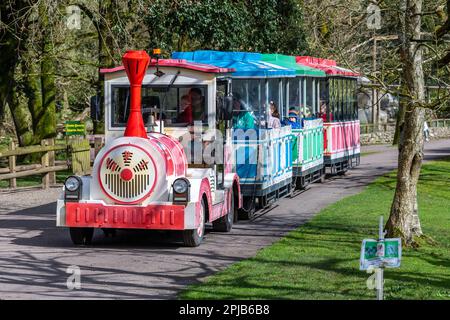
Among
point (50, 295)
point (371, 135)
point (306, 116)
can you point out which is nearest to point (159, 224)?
point (50, 295)

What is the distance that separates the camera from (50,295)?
11.0m

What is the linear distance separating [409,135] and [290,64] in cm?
866

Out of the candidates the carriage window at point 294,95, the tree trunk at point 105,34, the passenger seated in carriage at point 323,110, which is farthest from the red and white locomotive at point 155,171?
the passenger seated in carriage at point 323,110

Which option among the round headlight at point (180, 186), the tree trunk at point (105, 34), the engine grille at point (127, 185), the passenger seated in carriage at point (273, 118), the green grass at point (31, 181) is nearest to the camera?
the round headlight at point (180, 186)

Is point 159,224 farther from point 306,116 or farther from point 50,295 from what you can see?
point 306,116

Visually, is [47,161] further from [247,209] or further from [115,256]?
[115,256]

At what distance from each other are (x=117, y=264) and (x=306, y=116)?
41.9 feet

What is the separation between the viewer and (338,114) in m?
29.6

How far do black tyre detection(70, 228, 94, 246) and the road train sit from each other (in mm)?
17

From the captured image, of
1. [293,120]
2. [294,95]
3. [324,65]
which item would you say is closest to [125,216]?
[293,120]

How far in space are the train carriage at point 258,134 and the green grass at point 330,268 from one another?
48.1 inches

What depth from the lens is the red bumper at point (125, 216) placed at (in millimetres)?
14695

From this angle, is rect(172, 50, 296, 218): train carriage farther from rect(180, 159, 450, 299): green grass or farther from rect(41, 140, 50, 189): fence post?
rect(41, 140, 50, 189): fence post

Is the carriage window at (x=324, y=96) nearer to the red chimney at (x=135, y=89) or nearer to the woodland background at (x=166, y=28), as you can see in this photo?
the woodland background at (x=166, y=28)
